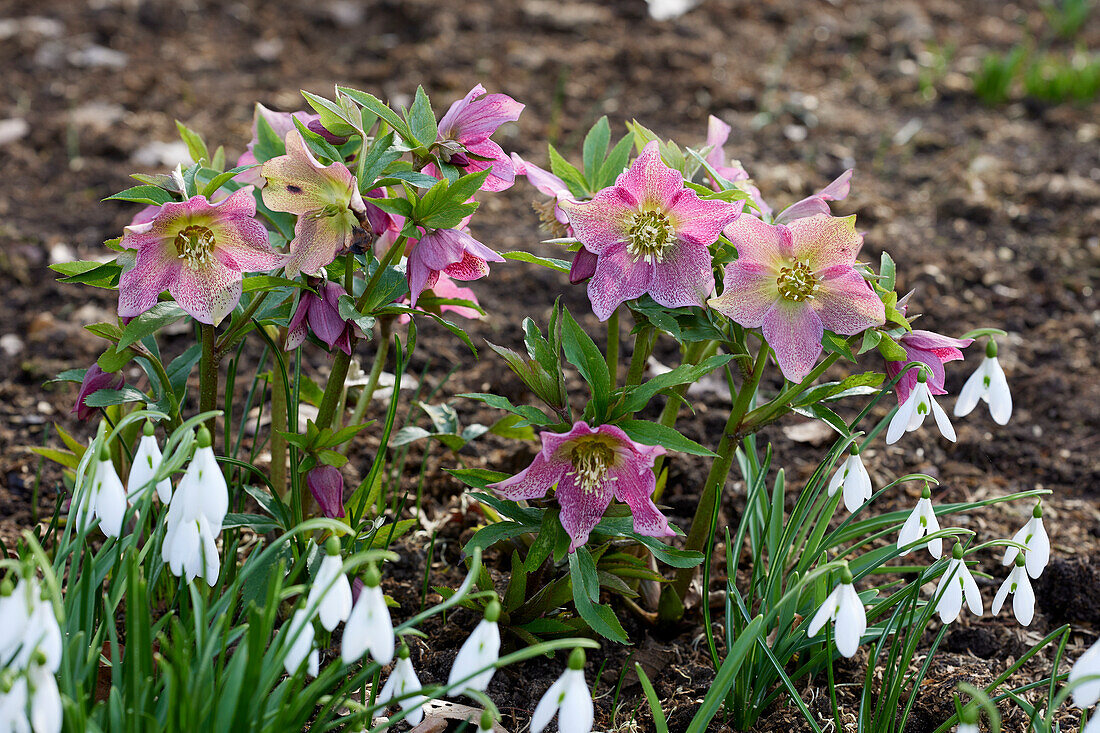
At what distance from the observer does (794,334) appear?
1335mm

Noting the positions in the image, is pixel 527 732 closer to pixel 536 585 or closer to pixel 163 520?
pixel 536 585

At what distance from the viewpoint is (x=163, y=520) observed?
51.1 inches

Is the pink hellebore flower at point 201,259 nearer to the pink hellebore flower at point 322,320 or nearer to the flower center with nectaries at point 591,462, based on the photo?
the pink hellebore flower at point 322,320

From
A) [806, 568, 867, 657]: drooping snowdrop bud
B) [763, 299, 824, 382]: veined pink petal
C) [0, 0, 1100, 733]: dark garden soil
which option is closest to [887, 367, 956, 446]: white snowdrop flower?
[763, 299, 824, 382]: veined pink petal

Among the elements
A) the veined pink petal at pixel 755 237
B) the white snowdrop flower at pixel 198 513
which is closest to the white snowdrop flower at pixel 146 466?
the white snowdrop flower at pixel 198 513

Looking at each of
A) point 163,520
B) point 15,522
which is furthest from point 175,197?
point 15,522

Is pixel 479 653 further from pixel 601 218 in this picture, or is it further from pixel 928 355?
pixel 928 355

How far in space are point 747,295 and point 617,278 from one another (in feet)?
0.58

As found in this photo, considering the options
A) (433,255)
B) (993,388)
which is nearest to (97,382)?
(433,255)

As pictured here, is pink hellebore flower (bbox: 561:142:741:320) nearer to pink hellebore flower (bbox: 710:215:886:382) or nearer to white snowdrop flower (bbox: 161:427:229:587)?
pink hellebore flower (bbox: 710:215:886:382)

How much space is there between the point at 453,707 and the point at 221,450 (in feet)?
2.59

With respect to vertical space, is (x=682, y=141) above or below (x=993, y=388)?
below

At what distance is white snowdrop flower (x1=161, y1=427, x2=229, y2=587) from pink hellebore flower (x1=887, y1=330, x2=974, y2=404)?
0.91 m

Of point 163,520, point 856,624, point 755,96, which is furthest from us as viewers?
point 755,96
